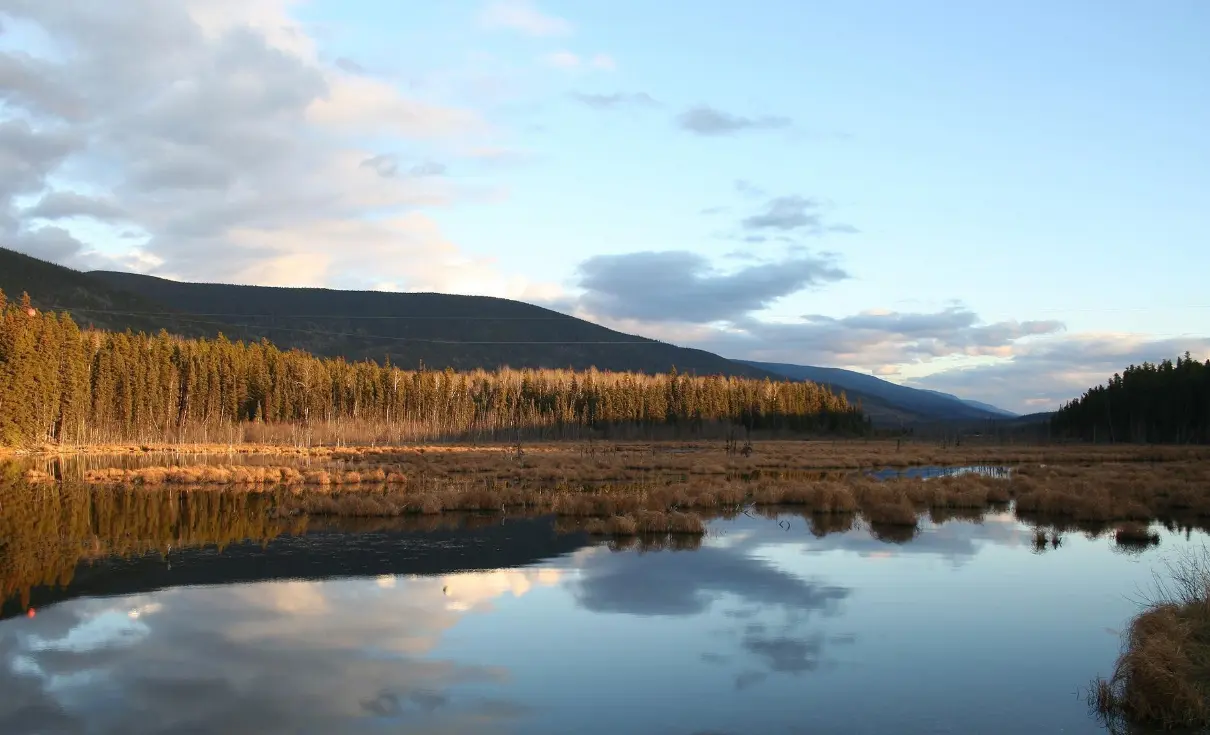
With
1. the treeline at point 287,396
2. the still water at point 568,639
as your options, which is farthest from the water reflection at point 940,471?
the treeline at point 287,396

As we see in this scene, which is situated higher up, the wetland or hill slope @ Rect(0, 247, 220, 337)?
hill slope @ Rect(0, 247, 220, 337)

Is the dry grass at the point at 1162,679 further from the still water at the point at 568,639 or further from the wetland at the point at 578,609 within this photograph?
the still water at the point at 568,639

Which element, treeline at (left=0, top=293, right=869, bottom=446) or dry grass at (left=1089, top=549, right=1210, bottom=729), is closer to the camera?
dry grass at (left=1089, top=549, right=1210, bottom=729)

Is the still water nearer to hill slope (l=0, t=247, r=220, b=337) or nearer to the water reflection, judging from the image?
the water reflection

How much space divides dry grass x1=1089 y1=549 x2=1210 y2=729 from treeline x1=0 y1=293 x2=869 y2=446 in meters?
68.4

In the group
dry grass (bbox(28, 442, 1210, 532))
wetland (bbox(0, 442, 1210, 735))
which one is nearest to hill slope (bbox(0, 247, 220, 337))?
dry grass (bbox(28, 442, 1210, 532))

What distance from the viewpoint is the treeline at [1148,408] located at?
8650 centimetres

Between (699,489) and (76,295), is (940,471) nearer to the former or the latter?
(699,489)

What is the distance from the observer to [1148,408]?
92375 millimetres

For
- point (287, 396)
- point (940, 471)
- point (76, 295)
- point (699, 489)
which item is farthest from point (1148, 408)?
point (76, 295)

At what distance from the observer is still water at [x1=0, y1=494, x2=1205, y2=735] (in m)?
10.6

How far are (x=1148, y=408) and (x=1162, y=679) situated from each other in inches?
3807

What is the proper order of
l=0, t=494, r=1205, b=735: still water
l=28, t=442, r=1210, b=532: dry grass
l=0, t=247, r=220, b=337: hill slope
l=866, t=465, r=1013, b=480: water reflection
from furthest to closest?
1. l=0, t=247, r=220, b=337: hill slope
2. l=866, t=465, r=1013, b=480: water reflection
3. l=28, t=442, r=1210, b=532: dry grass
4. l=0, t=494, r=1205, b=735: still water

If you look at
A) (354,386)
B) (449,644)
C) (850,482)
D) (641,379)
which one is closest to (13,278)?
(354,386)
